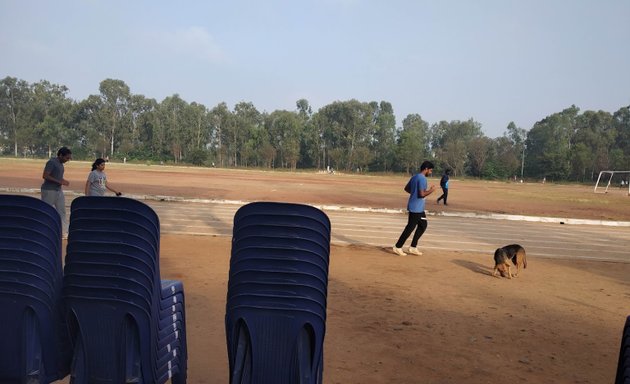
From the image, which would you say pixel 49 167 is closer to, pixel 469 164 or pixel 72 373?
pixel 72 373

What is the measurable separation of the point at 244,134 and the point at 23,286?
316ft

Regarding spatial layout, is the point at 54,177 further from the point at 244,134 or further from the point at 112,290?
the point at 244,134

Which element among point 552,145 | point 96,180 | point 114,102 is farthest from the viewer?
point 114,102

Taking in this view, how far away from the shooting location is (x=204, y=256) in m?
7.94

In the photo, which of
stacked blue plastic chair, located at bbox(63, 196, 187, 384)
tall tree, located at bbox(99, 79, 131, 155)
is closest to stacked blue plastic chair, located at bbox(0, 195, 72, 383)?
stacked blue plastic chair, located at bbox(63, 196, 187, 384)

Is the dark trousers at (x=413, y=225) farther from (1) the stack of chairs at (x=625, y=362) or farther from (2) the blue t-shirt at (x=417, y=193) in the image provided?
(1) the stack of chairs at (x=625, y=362)

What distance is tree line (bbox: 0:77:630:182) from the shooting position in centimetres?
8969

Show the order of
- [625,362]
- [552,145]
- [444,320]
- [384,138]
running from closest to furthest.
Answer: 1. [625,362]
2. [444,320]
3. [552,145]
4. [384,138]

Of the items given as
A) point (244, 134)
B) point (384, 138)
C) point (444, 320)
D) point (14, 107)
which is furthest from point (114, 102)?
point (444, 320)

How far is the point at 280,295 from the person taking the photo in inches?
93.4

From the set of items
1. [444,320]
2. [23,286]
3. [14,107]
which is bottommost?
[444,320]

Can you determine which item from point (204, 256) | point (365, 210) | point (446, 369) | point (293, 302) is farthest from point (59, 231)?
point (365, 210)

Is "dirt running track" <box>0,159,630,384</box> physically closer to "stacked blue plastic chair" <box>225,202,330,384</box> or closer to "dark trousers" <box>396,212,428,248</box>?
"dark trousers" <box>396,212,428,248</box>

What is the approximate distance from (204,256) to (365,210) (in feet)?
32.1
